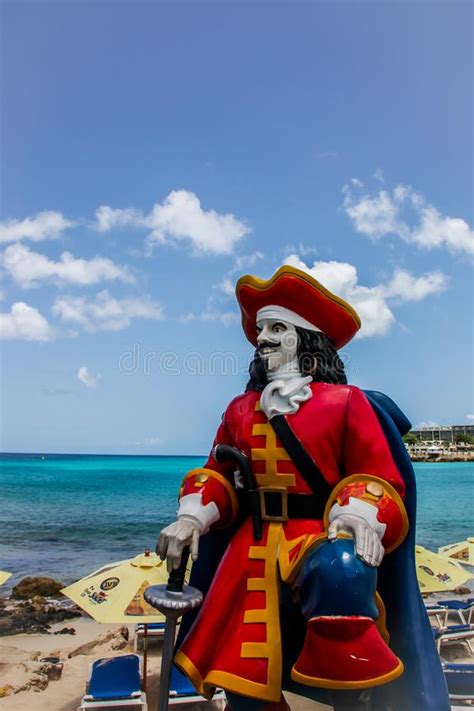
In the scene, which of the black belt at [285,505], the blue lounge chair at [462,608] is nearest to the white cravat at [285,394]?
the black belt at [285,505]

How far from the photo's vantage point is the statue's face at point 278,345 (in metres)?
3.07

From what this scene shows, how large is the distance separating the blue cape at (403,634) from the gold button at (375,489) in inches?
11.2

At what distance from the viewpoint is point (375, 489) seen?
8.43ft

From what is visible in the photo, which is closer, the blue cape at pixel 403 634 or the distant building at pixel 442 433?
the blue cape at pixel 403 634

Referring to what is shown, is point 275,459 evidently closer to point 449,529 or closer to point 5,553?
point 5,553

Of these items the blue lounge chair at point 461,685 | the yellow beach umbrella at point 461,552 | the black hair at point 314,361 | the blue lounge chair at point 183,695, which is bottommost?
the blue lounge chair at point 183,695

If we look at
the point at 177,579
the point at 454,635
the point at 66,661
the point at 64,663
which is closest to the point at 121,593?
the point at 64,663

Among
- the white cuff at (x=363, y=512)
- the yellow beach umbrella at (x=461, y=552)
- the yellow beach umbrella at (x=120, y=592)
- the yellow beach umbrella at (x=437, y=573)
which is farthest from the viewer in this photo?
the yellow beach umbrella at (x=461, y=552)

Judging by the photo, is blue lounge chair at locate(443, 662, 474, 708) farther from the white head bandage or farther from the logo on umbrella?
the white head bandage

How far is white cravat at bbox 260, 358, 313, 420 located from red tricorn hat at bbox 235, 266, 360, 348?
13.3 inches

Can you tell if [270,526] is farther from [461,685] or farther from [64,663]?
[64,663]

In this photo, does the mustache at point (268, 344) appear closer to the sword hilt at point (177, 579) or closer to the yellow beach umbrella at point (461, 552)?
the sword hilt at point (177, 579)

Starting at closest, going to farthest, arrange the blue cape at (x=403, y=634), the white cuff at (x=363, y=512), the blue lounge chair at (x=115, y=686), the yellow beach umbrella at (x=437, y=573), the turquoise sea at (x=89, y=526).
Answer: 1. the white cuff at (x=363, y=512)
2. the blue cape at (x=403, y=634)
3. the blue lounge chair at (x=115, y=686)
4. the yellow beach umbrella at (x=437, y=573)
5. the turquoise sea at (x=89, y=526)

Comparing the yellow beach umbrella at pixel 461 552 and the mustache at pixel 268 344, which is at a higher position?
the mustache at pixel 268 344
